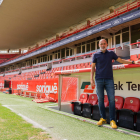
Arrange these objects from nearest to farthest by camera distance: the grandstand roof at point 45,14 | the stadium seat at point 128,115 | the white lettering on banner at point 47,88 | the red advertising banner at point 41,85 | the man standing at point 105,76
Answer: the man standing at point 105,76 → the stadium seat at point 128,115 → the white lettering on banner at point 47,88 → the red advertising banner at point 41,85 → the grandstand roof at point 45,14

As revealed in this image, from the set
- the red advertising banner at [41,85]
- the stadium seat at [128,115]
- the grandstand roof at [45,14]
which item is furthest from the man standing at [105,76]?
the grandstand roof at [45,14]

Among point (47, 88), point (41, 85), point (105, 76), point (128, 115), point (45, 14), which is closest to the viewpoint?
point (105, 76)

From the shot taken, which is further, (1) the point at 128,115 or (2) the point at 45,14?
(2) the point at 45,14

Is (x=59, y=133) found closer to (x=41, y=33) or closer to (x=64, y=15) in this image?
(x=64, y=15)

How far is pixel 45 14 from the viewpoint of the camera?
18.6m

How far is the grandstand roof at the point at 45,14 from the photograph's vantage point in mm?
15859

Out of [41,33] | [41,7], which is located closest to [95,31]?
[41,7]

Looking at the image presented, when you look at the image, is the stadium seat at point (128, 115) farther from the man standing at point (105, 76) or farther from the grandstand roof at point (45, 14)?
the grandstand roof at point (45, 14)

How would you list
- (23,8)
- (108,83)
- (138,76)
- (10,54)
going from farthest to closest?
(10,54), (23,8), (138,76), (108,83)

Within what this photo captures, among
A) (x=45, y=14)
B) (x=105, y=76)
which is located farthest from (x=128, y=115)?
(x=45, y=14)

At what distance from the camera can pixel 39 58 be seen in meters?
30.4

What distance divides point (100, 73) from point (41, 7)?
1625 cm

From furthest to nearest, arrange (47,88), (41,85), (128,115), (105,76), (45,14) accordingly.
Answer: (45,14) → (41,85) → (47,88) → (128,115) → (105,76)

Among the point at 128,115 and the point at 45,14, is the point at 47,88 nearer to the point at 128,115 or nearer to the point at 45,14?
the point at 128,115
